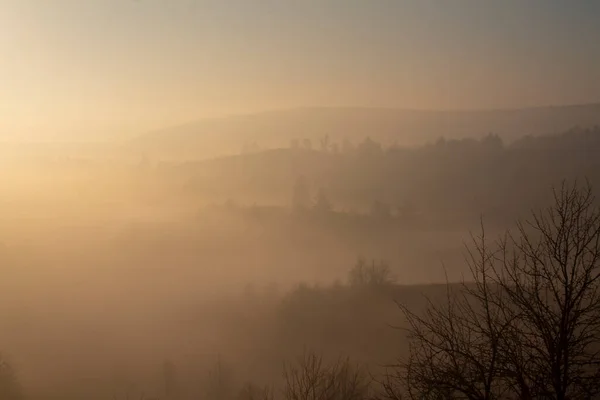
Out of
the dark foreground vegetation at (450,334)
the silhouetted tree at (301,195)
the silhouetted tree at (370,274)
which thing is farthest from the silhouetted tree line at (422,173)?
the silhouetted tree at (370,274)

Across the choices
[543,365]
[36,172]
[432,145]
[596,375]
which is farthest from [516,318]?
[36,172]

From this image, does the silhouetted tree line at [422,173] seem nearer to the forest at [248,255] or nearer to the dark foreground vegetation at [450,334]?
the forest at [248,255]

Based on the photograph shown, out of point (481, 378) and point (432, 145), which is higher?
point (432, 145)

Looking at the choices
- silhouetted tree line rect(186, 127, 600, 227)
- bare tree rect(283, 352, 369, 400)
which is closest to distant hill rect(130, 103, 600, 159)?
silhouetted tree line rect(186, 127, 600, 227)

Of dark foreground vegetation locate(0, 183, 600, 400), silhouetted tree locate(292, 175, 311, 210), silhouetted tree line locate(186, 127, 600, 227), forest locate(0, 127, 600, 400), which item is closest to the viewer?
dark foreground vegetation locate(0, 183, 600, 400)

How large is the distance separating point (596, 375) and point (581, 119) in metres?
10.1

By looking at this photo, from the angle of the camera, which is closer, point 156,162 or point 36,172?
point 36,172

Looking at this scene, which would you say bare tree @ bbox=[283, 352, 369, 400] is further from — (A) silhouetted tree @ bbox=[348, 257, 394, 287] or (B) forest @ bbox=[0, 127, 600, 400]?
(A) silhouetted tree @ bbox=[348, 257, 394, 287]

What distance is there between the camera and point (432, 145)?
1314 cm

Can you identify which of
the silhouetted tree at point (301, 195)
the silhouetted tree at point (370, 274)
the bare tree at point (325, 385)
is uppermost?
the silhouetted tree at point (301, 195)

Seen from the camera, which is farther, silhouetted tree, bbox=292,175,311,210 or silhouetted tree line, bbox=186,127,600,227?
silhouetted tree, bbox=292,175,311,210

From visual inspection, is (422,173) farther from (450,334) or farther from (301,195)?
(450,334)

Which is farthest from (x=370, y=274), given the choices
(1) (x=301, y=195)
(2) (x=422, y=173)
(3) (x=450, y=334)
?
(3) (x=450, y=334)

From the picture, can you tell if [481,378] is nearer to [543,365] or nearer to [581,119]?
[543,365]
